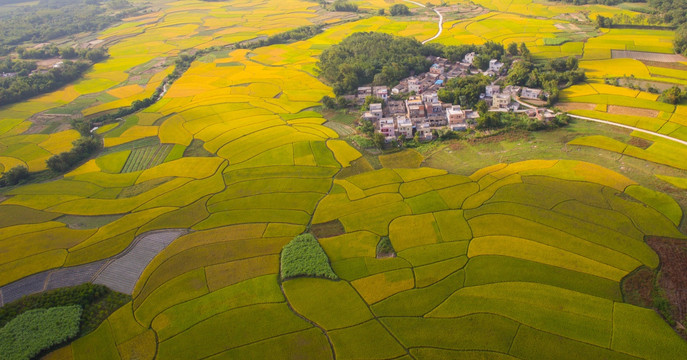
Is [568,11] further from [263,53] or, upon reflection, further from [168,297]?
[168,297]

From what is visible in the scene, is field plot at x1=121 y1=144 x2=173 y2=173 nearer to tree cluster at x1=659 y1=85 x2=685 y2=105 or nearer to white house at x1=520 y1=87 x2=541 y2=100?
white house at x1=520 y1=87 x2=541 y2=100

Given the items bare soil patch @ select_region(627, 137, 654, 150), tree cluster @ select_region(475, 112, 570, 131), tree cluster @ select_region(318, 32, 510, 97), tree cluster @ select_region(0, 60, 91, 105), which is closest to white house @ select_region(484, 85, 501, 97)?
tree cluster @ select_region(475, 112, 570, 131)

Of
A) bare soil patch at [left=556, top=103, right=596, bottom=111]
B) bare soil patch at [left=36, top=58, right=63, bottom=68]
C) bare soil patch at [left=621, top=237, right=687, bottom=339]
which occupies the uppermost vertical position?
bare soil patch at [left=556, top=103, right=596, bottom=111]

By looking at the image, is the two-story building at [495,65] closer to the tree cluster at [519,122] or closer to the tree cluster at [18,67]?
the tree cluster at [519,122]

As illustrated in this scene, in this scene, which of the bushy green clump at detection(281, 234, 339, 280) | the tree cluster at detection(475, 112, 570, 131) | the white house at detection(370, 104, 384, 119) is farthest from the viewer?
the white house at detection(370, 104, 384, 119)

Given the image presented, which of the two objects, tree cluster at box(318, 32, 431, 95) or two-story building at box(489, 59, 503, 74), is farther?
two-story building at box(489, 59, 503, 74)
